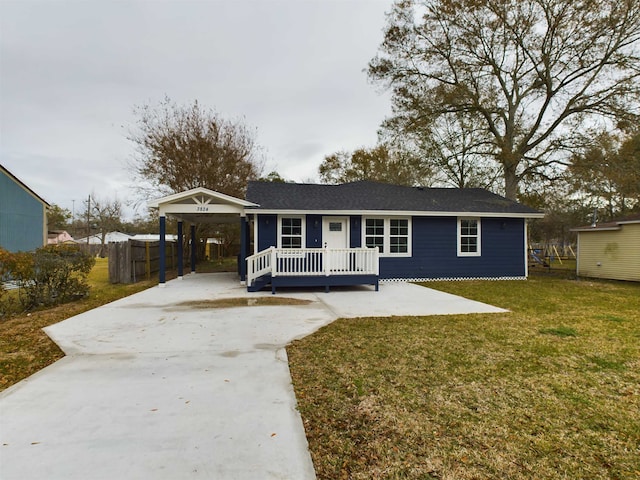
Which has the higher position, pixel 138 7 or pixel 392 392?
pixel 138 7

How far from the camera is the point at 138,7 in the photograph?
34.1 ft

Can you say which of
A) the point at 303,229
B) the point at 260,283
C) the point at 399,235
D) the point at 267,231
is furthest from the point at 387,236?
the point at 260,283

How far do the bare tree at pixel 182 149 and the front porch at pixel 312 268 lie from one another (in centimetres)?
1042

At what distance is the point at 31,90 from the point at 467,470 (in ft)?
58.5

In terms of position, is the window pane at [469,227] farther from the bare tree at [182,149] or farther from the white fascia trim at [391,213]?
the bare tree at [182,149]

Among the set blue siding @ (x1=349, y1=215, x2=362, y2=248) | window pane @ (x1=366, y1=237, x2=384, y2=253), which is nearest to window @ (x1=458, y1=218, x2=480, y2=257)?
window pane @ (x1=366, y1=237, x2=384, y2=253)

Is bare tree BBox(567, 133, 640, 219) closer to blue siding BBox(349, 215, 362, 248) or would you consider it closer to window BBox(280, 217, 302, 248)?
blue siding BBox(349, 215, 362, 248)

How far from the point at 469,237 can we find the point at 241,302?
872 cm

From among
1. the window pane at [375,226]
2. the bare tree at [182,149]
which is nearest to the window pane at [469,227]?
the window pane at [375,226]

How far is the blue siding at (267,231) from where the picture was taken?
1073 cm

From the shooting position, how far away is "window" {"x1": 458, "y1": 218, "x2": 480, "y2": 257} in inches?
472

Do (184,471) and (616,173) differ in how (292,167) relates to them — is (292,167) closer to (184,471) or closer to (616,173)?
(616,173)

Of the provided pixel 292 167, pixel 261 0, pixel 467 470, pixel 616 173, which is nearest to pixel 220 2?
pixel 261 0

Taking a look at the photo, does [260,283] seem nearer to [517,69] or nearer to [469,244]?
[469,244]
